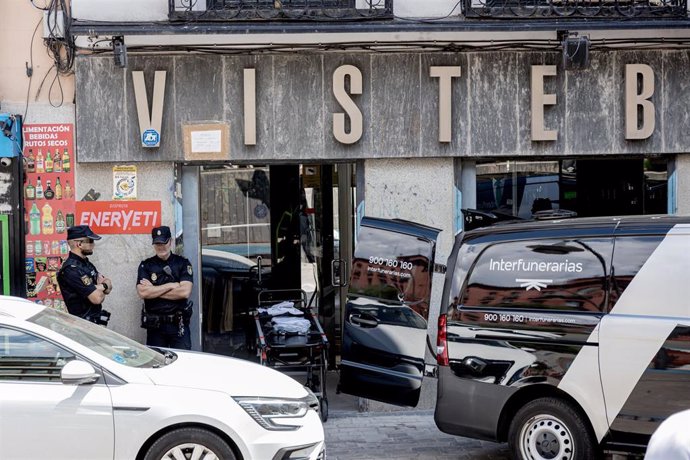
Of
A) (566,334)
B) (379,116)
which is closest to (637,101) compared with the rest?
(379,116)

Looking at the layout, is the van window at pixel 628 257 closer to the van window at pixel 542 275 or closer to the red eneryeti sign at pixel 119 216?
the van window at pixel 542 275

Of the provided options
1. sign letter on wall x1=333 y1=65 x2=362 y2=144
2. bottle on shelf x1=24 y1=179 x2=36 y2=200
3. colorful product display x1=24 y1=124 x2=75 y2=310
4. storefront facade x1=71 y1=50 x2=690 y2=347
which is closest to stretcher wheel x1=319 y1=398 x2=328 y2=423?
storefront facade x1=71 y1=50 x2=690 y2=347

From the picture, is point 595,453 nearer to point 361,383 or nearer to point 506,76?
point 361,383

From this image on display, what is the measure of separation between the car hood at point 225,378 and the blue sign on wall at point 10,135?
4.16 meters

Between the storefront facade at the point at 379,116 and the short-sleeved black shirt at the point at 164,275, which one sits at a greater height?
the storefront facade at the point at 379,116

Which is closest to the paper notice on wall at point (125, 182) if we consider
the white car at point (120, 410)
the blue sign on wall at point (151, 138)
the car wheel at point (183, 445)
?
the blue sign on wall at point (151, 138)

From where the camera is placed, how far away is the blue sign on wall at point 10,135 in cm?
995

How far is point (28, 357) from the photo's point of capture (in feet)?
20.5

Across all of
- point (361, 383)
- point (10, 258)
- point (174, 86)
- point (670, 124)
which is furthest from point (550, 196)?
Answer: point (10, 258)

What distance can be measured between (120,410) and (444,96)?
18.1 feet

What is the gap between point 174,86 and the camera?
33.1 ft

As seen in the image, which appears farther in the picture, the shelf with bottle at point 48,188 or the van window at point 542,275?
the shelf with bottle at point 48,188

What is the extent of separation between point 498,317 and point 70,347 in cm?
326

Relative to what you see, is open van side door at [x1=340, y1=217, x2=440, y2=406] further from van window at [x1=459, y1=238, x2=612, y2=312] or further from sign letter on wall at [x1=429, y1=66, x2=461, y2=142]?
sign letter on wall at [x1=429, y1=66, x2=461, y2=142]
